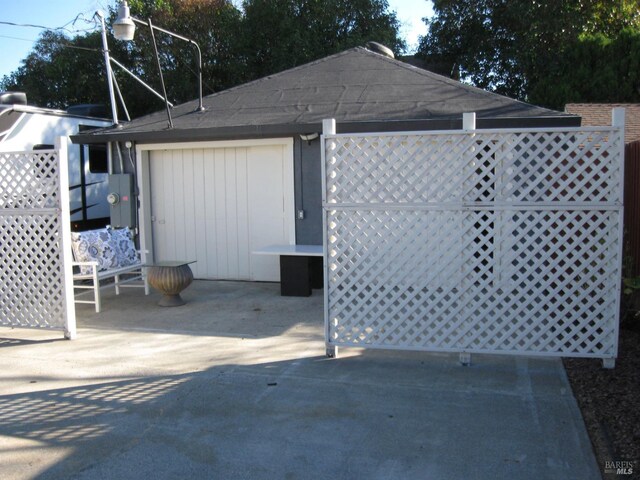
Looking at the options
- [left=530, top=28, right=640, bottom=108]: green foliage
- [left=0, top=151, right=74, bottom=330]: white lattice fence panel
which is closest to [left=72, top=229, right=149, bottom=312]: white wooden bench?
[left=0, top=151, right=74, bottom=330]: white lattice fence panel

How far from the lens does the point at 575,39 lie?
17.3m

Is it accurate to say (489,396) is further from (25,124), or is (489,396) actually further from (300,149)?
(25,124)

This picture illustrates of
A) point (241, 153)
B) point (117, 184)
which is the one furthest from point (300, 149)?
point (117, 184)

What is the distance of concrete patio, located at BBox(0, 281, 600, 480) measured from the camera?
3.71 m

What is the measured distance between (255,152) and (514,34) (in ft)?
42.9

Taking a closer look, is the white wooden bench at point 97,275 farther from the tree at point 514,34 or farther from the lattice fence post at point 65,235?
the tree at point 514,34

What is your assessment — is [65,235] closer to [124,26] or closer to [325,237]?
[325,237]

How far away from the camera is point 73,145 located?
11.5m

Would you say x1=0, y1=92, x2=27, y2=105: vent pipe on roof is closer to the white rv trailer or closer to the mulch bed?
the white rv trailer

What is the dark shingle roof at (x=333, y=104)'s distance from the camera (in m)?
8.62

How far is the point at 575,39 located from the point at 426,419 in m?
16.2

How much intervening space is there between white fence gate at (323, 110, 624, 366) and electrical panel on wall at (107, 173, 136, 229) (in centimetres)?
546

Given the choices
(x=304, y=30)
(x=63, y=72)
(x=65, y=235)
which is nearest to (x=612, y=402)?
(x=65, y=235)

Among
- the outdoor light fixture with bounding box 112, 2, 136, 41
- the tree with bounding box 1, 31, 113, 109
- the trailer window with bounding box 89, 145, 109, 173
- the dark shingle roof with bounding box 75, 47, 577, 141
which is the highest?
the tree with bounding box 1, 31, 113, 109
